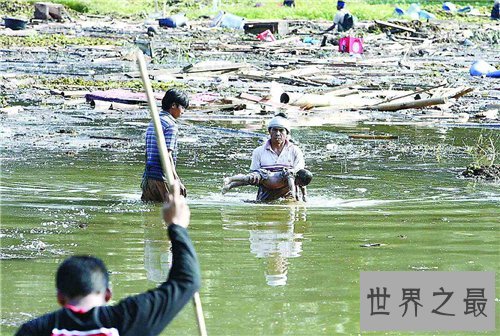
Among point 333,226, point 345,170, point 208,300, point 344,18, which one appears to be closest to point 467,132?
point 345,170

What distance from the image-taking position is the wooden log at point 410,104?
23906 mm

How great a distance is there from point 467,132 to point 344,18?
26382 mm

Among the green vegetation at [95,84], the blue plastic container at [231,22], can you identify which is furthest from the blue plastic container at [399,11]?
the green vegetation at [95,84]

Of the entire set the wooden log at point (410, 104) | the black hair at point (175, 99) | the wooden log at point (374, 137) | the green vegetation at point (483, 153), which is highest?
the black hair at point (175, 99)

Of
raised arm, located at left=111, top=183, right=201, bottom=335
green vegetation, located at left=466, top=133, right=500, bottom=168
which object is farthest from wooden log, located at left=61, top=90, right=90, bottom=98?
raised arm, located at left=111, top=183, right=201, bottom=335

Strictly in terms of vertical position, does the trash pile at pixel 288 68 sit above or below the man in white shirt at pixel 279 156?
below

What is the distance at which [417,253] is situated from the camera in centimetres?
1021

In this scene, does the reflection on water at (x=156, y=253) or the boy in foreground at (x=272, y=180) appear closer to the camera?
the reflection on water at (x=156, y=253)

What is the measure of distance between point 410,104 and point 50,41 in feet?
64.5

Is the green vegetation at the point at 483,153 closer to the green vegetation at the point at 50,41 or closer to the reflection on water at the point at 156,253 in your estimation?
the reflection on water at the point at 156,253

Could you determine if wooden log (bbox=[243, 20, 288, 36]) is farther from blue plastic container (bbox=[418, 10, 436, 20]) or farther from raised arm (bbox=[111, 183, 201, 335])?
raised arm (bbox=[111, 183, 201, 335])

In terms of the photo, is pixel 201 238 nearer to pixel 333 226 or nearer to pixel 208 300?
pixel 333 226

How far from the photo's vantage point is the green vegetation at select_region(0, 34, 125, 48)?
129 feet

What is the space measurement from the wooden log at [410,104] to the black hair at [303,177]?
37.1 feet
